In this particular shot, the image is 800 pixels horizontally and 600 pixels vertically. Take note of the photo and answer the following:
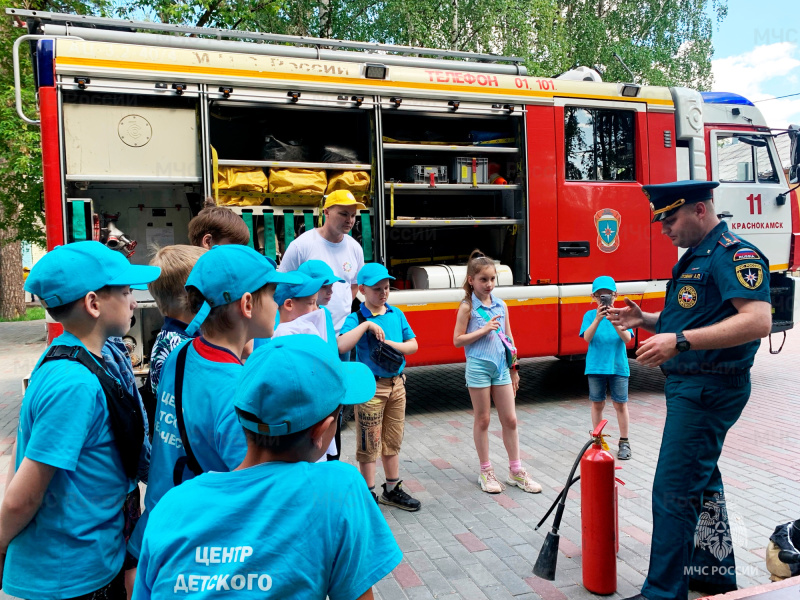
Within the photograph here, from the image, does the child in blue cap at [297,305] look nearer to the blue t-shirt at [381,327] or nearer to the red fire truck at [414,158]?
the blue t-shirt at [381,327]

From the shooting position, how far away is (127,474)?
2195 mm

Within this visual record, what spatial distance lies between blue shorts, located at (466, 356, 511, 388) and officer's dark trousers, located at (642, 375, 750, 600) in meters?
1.85

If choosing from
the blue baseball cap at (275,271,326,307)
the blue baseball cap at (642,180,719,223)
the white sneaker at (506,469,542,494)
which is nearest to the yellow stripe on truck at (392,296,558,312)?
the white sneaker at (506,469,542,494)

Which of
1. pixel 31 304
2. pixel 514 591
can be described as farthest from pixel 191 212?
pixel 31 304

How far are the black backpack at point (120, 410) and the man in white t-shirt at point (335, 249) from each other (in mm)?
2547

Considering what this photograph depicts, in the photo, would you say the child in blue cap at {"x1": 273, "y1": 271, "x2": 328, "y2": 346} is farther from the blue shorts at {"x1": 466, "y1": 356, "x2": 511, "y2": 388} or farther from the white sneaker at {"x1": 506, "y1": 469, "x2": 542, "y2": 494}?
the white sneaker at {"x1": 506, "y1": 469, "x2": 542, "y2": 494}

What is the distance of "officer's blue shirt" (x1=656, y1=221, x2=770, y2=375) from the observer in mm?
3033

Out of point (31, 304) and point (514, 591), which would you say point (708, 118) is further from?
point (31, 304)

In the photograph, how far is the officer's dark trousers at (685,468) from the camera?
306 centimetres

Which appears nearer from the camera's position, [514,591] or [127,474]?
[127,474]

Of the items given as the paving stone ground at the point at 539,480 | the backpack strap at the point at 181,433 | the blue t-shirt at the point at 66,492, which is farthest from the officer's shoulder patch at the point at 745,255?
the blue t-shirt at the point at 66,492

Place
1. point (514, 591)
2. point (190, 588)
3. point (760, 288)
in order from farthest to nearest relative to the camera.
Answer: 1. point (514, 591)
2. point (760, 288)
3. point (190, 588)

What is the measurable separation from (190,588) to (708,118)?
30.1 ft

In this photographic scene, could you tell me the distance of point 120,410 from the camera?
2127 mm
